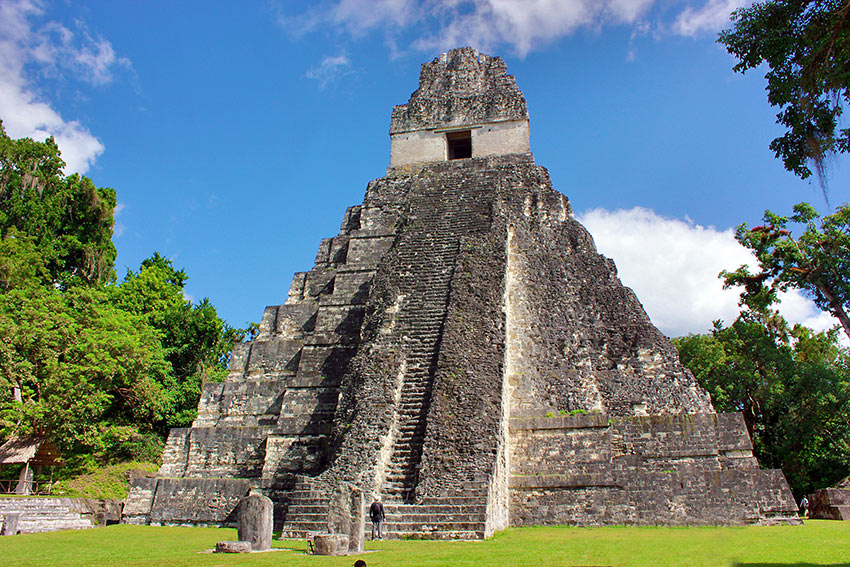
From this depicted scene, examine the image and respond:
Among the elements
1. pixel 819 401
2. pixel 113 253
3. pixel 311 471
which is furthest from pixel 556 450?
pixel 113 253

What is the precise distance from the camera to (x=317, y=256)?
17.0 metres

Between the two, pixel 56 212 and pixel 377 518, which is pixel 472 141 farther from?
pixel 56 212

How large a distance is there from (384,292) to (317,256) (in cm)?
451

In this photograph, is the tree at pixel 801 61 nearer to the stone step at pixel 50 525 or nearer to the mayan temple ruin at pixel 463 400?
the mayan temple ruin at pixel 463 400

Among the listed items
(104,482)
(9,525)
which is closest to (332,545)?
(9,525)

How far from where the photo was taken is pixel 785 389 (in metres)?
21.2

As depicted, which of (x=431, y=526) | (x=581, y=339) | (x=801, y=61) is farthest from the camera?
(x=581, y=339)

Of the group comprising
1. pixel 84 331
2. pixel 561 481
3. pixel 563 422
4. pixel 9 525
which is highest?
pixel 84 331

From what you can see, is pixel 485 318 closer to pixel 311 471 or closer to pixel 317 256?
pixel 311 471

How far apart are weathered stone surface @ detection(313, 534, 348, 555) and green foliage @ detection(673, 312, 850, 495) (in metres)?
19.4

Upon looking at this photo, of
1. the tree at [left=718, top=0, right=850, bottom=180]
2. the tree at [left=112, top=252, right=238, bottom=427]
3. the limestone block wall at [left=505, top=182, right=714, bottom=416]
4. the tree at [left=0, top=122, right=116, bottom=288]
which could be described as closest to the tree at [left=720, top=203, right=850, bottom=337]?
the limestone block wall at [left=505, top=182, right=714, bottom=416]

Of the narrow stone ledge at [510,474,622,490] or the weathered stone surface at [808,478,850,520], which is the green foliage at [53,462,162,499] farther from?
the weathered stone surface at [808,478,850,520]

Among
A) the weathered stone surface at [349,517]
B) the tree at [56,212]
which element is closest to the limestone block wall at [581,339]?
the weathered stone surface at [349,517]

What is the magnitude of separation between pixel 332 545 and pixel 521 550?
2134mm
